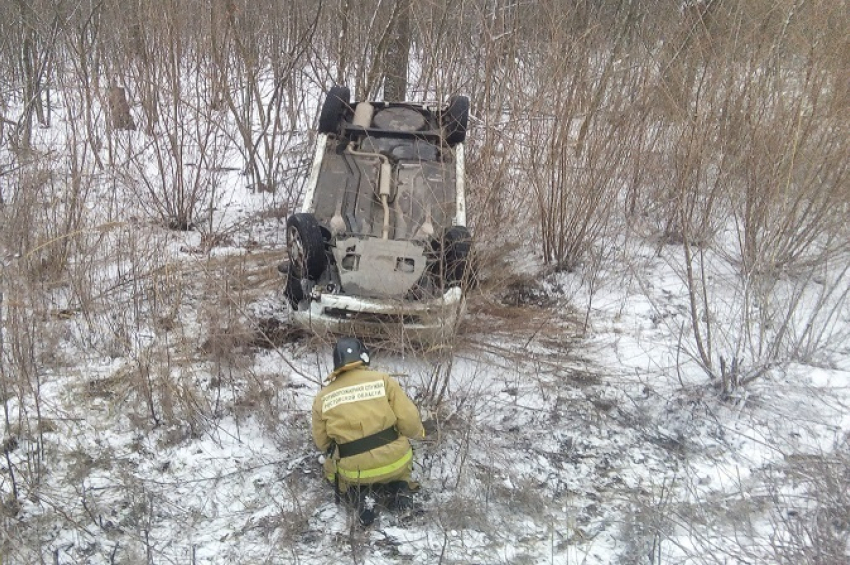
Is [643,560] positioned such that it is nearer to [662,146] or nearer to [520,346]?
[520,346]

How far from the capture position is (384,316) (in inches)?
197

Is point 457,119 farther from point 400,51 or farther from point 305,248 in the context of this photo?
point 400,51

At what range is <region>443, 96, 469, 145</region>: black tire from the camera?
6297 mm

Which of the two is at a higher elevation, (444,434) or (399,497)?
(444,434)

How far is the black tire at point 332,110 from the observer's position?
635cm

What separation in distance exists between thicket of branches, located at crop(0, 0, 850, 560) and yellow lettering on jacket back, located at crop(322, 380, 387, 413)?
45.9 inches

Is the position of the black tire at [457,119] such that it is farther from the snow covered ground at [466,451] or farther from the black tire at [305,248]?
the black tire at [305,248]

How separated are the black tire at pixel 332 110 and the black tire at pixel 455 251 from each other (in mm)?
1839

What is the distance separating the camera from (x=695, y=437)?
183 inches

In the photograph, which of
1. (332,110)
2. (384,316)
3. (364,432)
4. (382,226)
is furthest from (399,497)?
(332,110)

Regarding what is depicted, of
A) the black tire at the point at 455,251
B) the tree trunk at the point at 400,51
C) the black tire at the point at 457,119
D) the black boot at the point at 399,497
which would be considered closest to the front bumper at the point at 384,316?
the black tire at the point at 455,251

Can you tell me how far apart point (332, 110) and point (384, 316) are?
2.38 meters

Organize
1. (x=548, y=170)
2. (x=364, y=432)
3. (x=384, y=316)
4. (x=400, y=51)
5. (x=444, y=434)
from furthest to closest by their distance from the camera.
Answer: (x=400, y=51)
(x=548, y=170)
(x=384, y=316)
(x=444, y=434)
(x=364, y=432)

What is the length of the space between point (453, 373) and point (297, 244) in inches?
61.9
